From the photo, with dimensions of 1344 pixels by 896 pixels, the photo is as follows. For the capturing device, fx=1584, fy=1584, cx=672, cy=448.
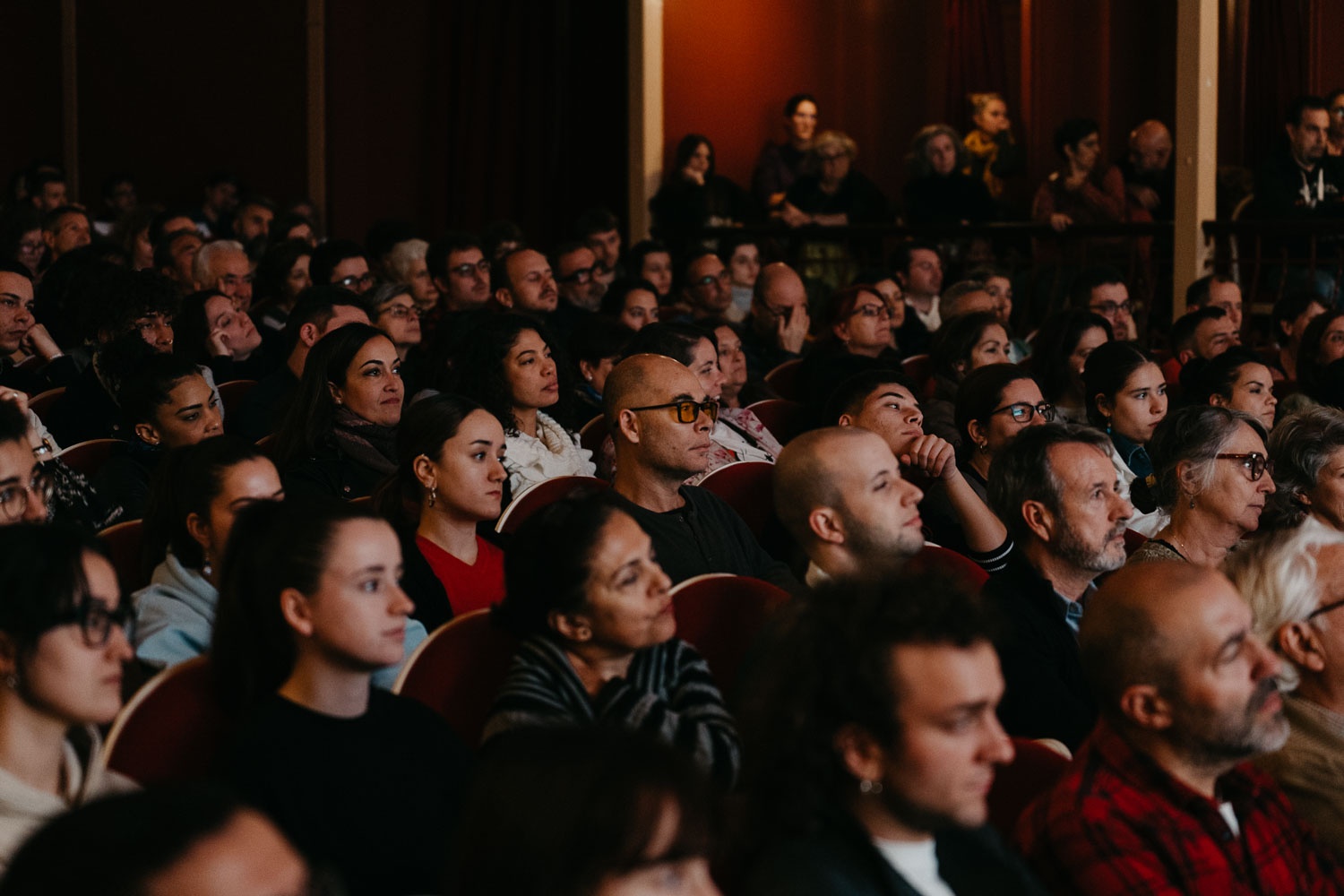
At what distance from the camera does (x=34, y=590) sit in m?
1.73

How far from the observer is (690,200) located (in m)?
8.12

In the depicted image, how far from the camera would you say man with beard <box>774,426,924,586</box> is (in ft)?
8.93

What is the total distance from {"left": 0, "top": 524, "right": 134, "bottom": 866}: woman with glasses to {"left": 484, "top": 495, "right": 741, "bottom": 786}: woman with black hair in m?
0.50

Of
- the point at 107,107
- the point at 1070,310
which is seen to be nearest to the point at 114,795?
the point at 1070,310

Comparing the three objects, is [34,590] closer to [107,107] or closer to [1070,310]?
[1070,310]

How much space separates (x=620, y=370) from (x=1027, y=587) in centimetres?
110

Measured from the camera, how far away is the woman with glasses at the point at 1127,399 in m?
4.22

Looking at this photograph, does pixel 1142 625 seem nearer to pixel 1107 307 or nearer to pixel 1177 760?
pixel 1177 760

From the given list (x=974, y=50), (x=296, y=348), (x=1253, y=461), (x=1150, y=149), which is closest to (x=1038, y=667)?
(x=1253, y=461)

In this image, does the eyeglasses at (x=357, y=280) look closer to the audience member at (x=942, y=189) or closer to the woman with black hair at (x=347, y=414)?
the woman with black hair at (x=347, y=414)

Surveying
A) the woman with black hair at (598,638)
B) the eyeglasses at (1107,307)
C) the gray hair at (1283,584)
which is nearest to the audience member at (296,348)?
the woman with black hair at (598,638)

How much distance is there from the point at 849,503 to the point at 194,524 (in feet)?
3.60

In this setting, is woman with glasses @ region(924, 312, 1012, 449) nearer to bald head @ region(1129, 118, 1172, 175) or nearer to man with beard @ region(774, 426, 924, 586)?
man with beard @ region(774, 426, 924, 586)

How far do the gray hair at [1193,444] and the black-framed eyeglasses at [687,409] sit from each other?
3.05ft
